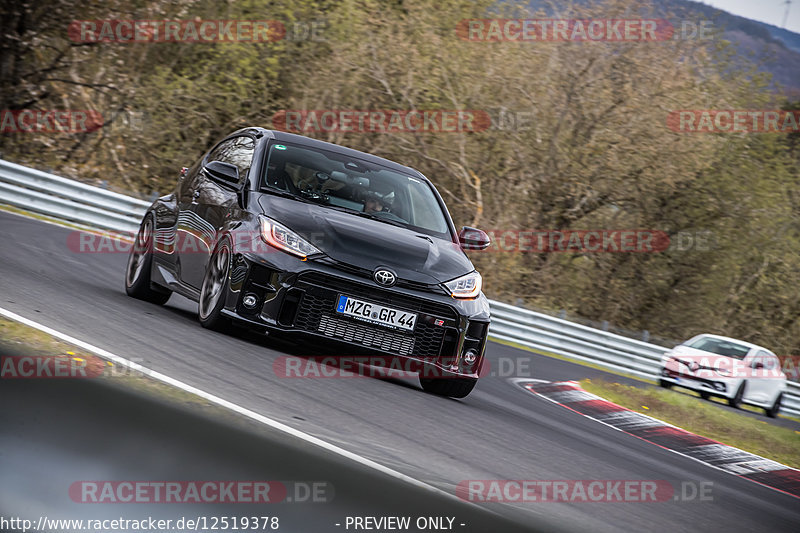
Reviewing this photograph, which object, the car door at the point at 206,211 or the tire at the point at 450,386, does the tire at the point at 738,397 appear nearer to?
the tire at the point at 450,386

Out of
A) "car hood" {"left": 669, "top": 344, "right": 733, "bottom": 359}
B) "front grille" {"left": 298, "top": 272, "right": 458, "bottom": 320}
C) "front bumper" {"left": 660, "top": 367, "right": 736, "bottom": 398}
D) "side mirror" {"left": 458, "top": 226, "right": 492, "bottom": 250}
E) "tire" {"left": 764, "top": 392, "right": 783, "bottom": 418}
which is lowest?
"tire" {"left": 764, "top": 392, "right": 783, "bottom": 418}

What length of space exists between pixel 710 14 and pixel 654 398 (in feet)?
48.7

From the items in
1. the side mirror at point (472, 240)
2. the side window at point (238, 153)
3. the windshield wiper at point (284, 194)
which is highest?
the side window at point (238, 153)

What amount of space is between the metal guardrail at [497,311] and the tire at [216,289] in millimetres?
10054

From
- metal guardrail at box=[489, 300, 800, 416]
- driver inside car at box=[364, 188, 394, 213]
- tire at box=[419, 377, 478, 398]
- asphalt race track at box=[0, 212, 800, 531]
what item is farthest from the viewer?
metal guardrail at box=[489, 300, 800, 416]

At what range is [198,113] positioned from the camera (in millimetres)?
23750

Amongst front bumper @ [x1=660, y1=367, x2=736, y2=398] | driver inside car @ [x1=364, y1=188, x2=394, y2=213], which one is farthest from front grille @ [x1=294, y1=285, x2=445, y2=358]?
front bumper @ [x1=660, y1=367, x2=736, y2=398]

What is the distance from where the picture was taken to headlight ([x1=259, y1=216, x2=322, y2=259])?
22.9ft

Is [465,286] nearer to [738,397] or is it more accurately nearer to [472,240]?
[472,240]

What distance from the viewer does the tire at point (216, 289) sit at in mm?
7176

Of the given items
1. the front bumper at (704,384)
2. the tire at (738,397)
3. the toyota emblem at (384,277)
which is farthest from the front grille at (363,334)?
the tire at (738,397)

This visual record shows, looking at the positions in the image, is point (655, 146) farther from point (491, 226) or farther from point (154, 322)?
point (154, 322)

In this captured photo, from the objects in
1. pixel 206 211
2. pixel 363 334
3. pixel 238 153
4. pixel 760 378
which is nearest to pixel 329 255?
pixel 363 334

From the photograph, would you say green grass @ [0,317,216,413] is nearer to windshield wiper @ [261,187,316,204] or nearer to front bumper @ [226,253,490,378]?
front bumper @ [226,253,490,378]
